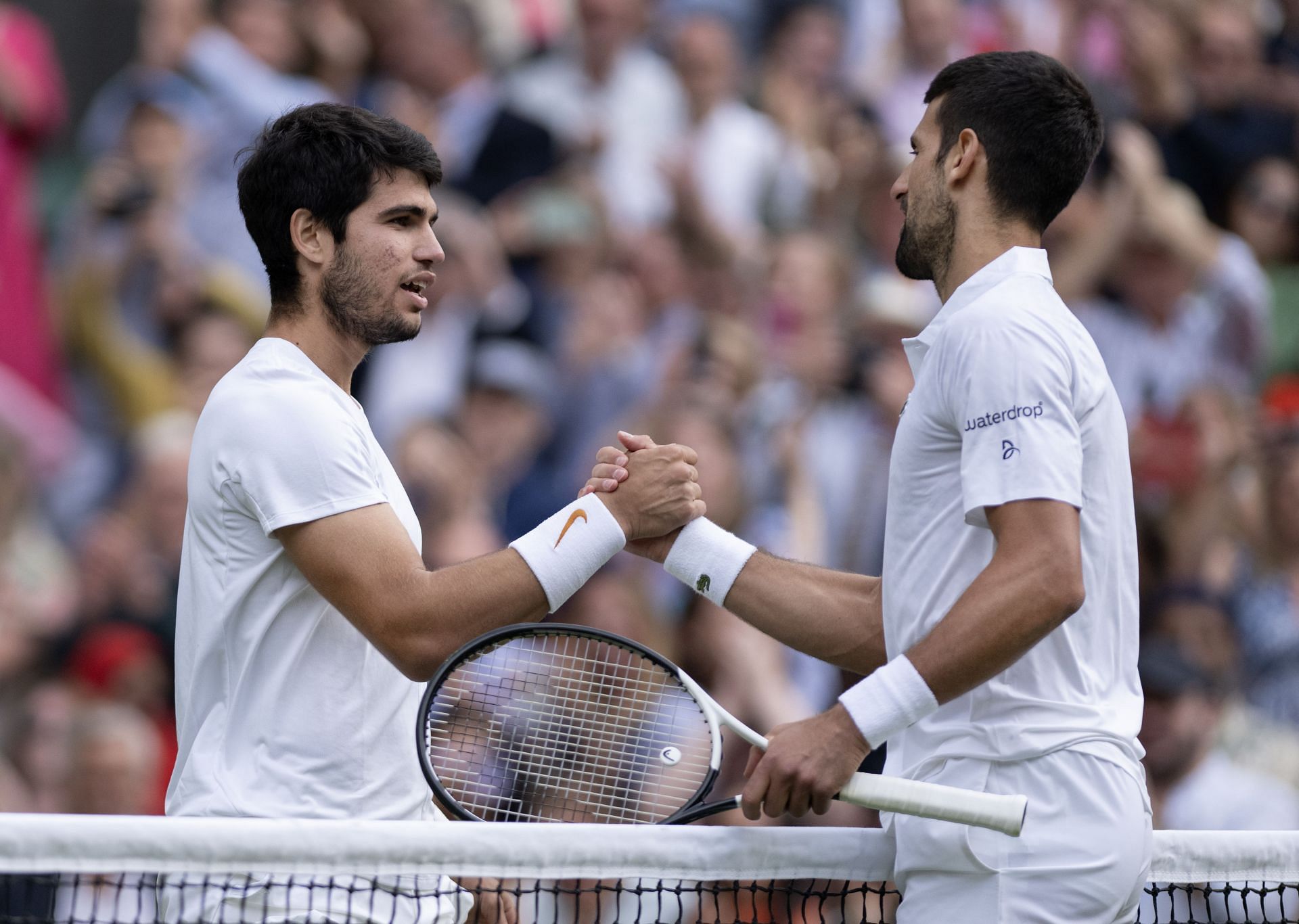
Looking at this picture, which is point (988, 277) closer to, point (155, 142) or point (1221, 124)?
point (155, 142)

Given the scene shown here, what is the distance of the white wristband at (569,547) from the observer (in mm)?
3092

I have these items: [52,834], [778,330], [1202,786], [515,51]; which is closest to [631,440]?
[52,834]

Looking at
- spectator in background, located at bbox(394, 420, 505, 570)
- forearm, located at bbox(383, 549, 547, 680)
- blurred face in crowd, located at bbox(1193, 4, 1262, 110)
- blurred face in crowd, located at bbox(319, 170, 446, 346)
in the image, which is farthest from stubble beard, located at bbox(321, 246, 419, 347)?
blurred face in crowd, located at bbox(1193, 4, 1262, 110)

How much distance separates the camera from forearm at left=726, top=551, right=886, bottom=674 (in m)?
3.48

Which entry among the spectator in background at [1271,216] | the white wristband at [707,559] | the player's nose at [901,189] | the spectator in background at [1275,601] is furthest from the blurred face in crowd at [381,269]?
the spectator in background at [1271,216]

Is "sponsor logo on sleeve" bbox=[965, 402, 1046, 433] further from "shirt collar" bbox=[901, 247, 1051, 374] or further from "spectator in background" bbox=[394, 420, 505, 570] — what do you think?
"spectator in background" bbox=[394, 420, 505, 570]

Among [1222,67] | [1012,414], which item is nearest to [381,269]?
[1012,414]

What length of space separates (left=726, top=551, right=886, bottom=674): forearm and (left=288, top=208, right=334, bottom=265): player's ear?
43.2 inches

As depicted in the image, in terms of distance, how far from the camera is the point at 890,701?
269cm

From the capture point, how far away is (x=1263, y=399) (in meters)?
7.89

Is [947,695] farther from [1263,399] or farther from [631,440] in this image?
[1263,399]

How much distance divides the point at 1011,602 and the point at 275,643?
1.26m

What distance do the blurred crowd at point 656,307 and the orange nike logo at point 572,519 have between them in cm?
319

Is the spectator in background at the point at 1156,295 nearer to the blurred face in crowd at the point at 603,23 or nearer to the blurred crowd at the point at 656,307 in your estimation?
the blurred crowd at the point at 656,307
